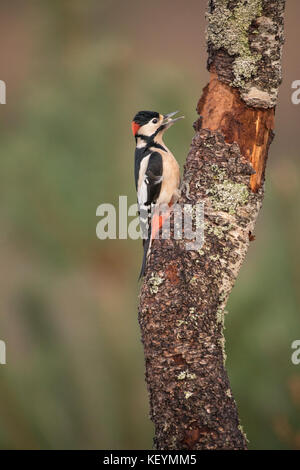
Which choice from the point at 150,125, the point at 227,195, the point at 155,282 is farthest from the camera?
the point at 150,125

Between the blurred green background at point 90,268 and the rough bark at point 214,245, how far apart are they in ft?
4.14

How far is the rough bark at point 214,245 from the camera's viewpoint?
1.64 meters

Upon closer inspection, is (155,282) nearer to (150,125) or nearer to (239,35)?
(239,35)

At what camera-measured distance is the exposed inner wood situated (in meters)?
1.93

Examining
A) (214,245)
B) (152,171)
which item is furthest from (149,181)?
(214,245)

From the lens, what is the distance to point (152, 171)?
270cm

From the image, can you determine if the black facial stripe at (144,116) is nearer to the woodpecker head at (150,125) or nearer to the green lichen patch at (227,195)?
the woodpecker head at (150,125)

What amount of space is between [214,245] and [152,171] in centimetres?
95

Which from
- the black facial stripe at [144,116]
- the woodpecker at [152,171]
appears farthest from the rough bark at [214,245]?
the black facial stripe at [144,116]

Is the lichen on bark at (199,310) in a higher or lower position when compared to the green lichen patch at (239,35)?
lower

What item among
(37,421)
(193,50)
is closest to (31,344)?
(37,421)

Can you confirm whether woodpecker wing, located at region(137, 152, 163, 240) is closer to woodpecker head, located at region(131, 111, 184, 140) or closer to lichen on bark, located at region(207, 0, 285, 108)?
woodpecker head, located at region(131, 111, 184, 140)

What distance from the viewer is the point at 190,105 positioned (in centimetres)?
346

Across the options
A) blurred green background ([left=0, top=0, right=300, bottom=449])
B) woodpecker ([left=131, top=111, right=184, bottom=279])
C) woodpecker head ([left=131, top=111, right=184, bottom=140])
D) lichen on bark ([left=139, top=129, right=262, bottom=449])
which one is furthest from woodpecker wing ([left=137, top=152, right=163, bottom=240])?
lichen on bark ([left=139, top=129, right=262, bottom=449])
